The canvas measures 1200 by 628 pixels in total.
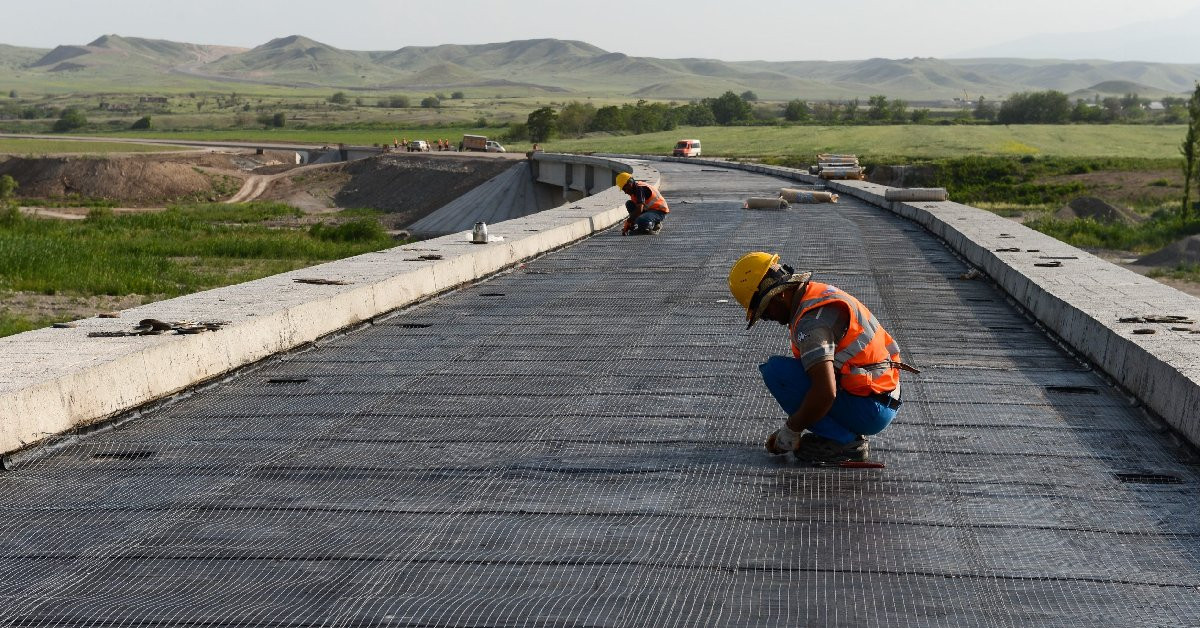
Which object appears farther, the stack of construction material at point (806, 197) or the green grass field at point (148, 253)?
the stack of construction material at point (806, 197)

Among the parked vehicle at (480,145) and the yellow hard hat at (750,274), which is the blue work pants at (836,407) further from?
the parked vehicle at (480,145)

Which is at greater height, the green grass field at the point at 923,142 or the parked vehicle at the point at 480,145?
the green grass field at the point at 923,142

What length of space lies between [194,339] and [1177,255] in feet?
78.8

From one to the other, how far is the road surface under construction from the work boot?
75 millimetres

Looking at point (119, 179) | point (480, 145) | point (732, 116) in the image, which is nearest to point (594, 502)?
point (119, 179)

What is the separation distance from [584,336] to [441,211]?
154 feet

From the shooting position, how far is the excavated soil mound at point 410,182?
6194 cm

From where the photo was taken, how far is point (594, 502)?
18.5ft

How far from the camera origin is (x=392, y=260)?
12.7 m

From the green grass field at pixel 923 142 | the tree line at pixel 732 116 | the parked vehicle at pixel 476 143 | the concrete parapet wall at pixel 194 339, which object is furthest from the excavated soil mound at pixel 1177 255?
the tree line at pixel 732 116

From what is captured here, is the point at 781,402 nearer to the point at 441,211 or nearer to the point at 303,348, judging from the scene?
the point at 303,348

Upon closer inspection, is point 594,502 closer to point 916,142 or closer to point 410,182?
point 410,182

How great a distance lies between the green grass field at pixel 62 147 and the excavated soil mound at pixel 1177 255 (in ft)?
226

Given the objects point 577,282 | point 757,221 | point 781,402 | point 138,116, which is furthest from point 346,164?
point 138,116
